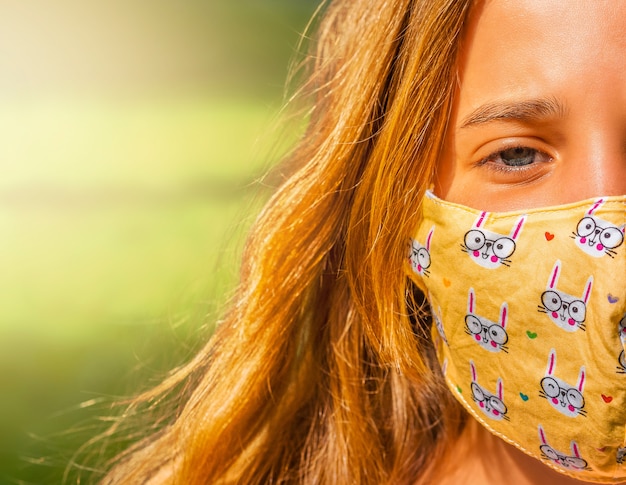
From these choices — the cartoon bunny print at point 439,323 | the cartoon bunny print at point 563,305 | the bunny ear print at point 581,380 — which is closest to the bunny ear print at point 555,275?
the cartoon bunny print at point 563,305

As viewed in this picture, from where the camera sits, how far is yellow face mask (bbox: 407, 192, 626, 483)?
37.9 inches

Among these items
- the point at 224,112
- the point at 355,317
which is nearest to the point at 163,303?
the point at 224,112

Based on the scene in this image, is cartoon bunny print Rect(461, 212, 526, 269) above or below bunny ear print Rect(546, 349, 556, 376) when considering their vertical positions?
above

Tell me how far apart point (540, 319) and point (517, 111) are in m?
0.30

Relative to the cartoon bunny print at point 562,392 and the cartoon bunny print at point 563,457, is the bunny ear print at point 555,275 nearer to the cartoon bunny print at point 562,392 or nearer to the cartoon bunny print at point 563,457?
the cartoon bunny print at point 562,392

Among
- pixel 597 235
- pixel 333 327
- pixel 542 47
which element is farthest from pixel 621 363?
pixel 333 327

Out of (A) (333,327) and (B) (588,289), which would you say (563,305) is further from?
(A) (333,327)

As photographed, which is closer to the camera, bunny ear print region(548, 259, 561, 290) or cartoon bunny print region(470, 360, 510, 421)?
bunny ear print region(548, 259, 561, 290)

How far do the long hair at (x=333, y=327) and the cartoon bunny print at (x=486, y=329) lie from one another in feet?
0.56

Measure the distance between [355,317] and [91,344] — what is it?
1401mm

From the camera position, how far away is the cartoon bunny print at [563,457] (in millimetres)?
1040

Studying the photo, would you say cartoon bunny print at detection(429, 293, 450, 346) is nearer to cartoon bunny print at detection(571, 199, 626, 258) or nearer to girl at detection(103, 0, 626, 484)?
girl at detection(103, 0, 626, 484)

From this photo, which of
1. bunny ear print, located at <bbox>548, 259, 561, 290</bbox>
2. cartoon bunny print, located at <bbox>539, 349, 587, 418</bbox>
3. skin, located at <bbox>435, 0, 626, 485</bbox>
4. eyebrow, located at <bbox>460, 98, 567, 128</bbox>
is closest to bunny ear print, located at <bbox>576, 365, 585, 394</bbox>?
cartoon bunny print, located at <bbox>539, 349, 587, 418</bbox>

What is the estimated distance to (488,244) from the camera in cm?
107
